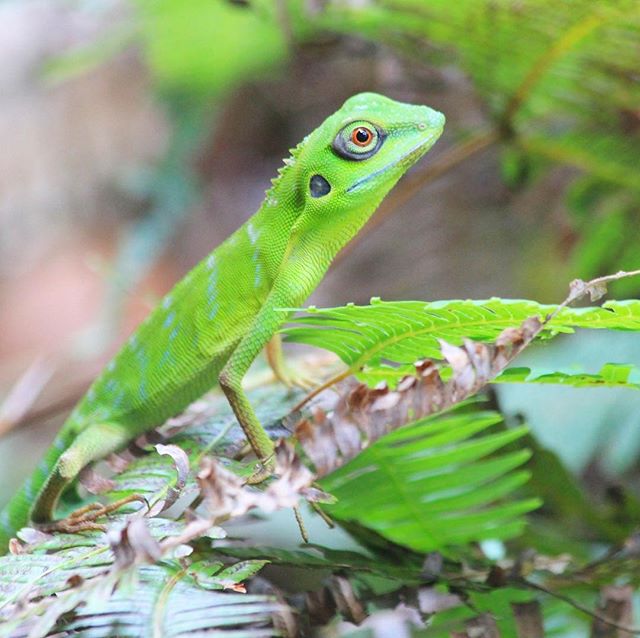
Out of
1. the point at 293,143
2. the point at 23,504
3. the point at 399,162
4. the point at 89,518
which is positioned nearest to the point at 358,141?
the point at 399,162

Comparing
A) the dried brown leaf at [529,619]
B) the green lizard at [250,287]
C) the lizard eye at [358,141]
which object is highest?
the lizard eye at [358,141]

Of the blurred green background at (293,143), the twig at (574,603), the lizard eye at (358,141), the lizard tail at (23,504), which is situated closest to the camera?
the twig at (574,603)

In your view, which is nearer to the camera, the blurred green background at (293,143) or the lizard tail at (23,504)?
the lizard tail at (23,504)

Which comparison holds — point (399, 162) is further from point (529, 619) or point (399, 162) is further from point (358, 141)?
point (529, 619)

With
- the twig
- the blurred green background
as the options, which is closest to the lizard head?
the blurred green background

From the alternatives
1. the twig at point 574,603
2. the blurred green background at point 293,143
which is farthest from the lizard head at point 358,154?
the twig at point 574,603

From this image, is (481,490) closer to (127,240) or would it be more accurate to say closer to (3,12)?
(127,240)

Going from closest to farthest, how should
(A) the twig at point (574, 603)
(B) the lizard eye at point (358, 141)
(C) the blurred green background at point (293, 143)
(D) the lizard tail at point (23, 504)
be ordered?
(A) the twig at point (574, 603) → (B) the lizard eye at point (358, 141) → (D) the lizard tail at point (23, 504) → (C) the blurred green background at point (293, 143)

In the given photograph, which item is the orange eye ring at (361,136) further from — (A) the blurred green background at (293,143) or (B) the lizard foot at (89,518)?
(B) the lizard foot at (89,518)
